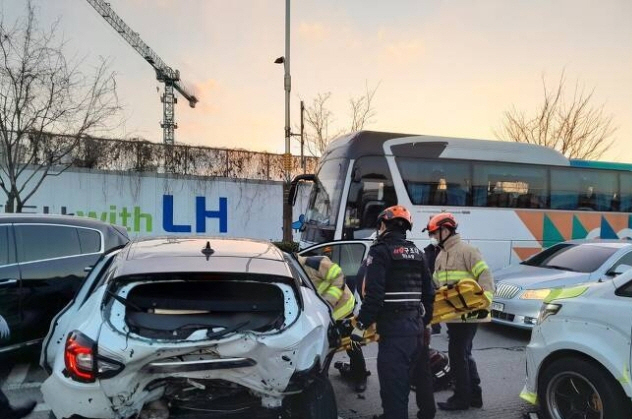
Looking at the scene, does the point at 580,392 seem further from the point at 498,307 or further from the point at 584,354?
the point at 498,307

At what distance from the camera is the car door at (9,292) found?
4.68 meters

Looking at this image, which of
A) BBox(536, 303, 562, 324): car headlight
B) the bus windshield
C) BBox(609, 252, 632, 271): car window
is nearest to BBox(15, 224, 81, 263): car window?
BBox(536, 303, 562, 324): car headlight

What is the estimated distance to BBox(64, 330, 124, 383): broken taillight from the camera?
248cm

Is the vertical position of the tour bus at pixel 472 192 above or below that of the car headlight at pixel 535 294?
above

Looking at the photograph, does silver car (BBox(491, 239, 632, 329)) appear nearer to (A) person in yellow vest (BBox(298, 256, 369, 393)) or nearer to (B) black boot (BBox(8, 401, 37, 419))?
(A) person in yellow vest (BBox(298, 256, 369, 393))

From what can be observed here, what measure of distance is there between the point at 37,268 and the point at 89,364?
3.07m

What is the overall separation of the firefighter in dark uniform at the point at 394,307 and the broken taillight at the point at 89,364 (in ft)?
5.50

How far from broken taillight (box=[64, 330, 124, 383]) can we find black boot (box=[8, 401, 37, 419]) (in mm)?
1726

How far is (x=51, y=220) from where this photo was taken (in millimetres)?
5336

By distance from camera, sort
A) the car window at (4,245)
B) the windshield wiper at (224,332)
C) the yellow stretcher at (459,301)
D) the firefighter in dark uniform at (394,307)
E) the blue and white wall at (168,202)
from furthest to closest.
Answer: the blue and white wall at (168,202), the car window at (4,245), the yellow stretcher at (459,301), the firefighter in dark uniform at (394,307), the windshield wiper at (224,332)

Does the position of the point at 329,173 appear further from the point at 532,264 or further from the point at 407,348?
the point at 407,348

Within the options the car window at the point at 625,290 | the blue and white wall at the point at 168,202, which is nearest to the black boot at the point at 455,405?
the car window at the point at 625,290

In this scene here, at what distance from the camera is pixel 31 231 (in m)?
5.13

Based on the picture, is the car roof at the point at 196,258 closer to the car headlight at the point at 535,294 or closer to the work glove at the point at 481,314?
the work glove at the point at 481,314
